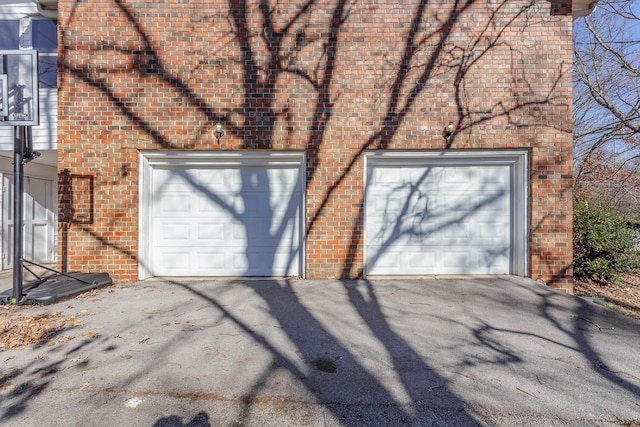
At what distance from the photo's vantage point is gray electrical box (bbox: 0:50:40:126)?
462 cm

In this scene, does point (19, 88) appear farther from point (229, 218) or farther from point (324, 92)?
point (324, 92)

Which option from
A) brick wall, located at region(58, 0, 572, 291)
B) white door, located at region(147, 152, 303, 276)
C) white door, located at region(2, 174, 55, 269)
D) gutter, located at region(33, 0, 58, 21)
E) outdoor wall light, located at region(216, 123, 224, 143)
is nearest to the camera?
outdoor wall light, located at region(216, 123, 224, 143)

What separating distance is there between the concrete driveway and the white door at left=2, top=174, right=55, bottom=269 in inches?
154

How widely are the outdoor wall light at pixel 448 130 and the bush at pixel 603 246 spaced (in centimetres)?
383

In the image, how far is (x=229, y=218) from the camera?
20.0 ft

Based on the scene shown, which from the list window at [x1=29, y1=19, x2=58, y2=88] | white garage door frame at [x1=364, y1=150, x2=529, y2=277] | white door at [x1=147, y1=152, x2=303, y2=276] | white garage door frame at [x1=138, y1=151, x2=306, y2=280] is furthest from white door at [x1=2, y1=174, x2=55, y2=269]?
white garage door frame at [x1=364, y1=150, x2=529, y2=277]

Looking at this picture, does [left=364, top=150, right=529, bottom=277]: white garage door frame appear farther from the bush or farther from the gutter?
the gutter

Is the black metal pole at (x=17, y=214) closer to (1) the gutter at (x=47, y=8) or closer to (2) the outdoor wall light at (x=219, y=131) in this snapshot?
(2) the outdoor wall light at (x=219, y=131)

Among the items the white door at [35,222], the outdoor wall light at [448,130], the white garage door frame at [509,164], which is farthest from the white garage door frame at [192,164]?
the white door at [35,222]

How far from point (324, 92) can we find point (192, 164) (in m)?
2.75

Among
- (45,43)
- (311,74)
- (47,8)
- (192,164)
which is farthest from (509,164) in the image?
(45,43)

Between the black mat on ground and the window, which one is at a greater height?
the window

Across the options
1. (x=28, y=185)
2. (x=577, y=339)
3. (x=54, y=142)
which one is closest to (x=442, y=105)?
(x=577, y=339)

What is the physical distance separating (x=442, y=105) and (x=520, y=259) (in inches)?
124
